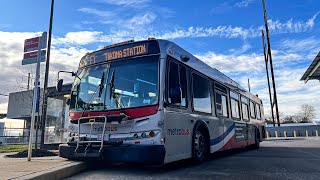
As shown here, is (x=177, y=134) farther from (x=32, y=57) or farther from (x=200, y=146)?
→ (x=32, y=57)

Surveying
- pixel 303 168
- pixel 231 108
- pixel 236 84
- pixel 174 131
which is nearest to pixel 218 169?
pixel 174 131

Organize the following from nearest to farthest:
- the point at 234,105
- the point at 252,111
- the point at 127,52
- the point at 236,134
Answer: the point at 127,52 < the point at 236,134 < the point at 234,105 < the point at 252,111

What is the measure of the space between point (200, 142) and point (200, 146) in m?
0.11

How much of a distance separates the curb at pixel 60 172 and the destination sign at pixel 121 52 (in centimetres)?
260

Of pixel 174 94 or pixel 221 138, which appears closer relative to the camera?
pixel 174 94

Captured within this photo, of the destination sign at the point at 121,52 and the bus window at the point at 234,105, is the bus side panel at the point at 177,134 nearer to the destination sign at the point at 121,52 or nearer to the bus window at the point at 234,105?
the destination sign at the point at 121,52

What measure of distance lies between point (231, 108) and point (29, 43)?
728 cm

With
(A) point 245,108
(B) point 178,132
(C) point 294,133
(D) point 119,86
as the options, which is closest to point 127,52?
(D) point 119,86

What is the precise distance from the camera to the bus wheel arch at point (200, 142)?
26.9 ft

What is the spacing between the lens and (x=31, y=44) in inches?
369

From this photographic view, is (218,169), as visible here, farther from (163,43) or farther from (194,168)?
(163,43)

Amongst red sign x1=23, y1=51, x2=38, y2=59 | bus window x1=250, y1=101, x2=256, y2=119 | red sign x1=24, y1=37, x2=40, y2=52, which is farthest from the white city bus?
bus window x1=250, y1=101, x2=256, y2=119

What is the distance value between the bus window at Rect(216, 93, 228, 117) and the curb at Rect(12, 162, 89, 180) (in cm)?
471

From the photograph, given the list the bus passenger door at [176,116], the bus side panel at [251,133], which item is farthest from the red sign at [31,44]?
the bus side panel at [251,133]
